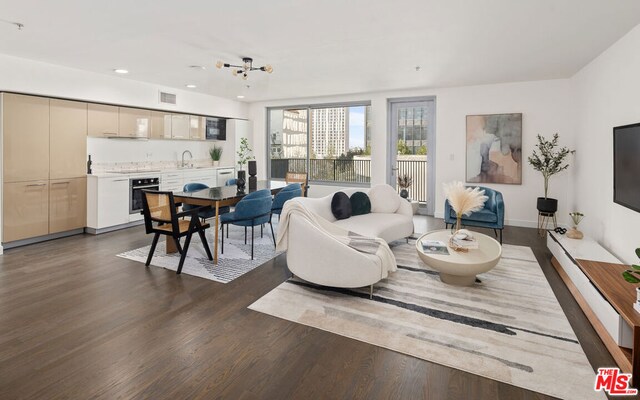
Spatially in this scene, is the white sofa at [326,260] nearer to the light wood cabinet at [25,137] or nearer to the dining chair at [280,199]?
the dining chair at [280,199]

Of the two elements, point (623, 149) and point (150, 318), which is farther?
point (623, 149)

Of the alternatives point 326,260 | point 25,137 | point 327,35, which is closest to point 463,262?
point 326,260

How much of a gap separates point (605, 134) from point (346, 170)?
4.88 meters

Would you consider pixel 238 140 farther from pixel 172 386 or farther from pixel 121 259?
pixel 172 386

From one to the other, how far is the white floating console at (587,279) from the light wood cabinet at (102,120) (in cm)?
669

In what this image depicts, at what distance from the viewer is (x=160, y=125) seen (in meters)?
6.79

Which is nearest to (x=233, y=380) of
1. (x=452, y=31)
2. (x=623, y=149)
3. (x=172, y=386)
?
(x=172, y=386)

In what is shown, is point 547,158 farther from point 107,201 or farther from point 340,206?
point 107,201

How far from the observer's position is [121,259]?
14.2 feet

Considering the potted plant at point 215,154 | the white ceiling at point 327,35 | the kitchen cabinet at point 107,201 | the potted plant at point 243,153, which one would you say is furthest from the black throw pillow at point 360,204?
the potted plant at point 215,154

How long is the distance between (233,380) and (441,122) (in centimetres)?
615

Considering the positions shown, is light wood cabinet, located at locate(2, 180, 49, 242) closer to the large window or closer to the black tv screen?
the large window

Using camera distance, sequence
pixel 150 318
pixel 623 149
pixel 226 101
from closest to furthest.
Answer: pixel 150 318 → pixel 623 149 → pixel 226 101

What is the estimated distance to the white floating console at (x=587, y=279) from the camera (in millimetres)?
2244
